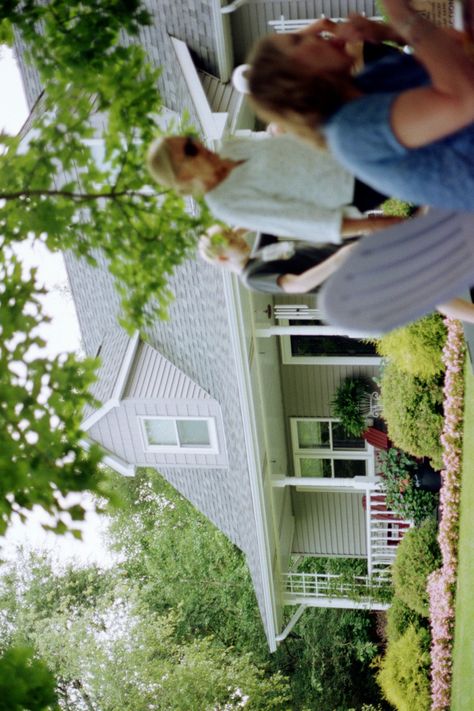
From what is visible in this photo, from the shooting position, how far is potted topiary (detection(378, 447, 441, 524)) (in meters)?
12.3

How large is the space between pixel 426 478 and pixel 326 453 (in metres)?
2.60

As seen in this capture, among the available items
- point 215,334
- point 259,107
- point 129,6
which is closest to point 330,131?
point 259,107

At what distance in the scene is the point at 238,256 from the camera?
3574 mm

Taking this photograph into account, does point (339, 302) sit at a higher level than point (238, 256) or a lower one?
higher

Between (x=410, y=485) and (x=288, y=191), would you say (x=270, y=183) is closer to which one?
(x=288, y=191)

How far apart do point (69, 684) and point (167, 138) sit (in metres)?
16.5

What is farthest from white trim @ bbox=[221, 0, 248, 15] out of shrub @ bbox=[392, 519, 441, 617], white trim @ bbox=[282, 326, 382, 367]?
shrub @ bbox=[392, 519, 441, 617]

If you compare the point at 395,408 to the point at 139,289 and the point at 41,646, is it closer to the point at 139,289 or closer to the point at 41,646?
the point at 139,289

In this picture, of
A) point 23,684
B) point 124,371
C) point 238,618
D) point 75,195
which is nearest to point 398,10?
point 75,195

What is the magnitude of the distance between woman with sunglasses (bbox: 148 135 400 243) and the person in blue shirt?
1.31ft

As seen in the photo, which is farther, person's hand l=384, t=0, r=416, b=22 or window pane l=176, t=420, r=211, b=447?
window pane l=176, t=420, r=211, b=447

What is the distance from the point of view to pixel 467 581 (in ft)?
32.5

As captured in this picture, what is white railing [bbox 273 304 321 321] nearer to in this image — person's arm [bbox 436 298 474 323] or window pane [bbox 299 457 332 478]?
window pane [bbox 299 457 332 478]

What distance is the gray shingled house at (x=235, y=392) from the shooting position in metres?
9.78
